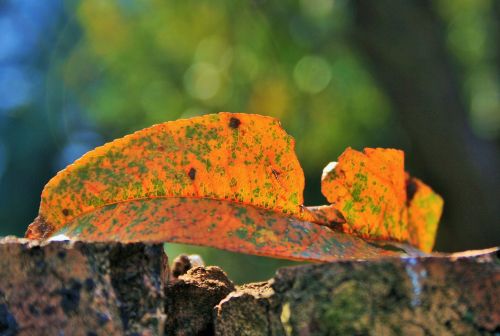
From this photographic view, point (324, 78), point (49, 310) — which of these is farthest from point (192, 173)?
point (324, 78)

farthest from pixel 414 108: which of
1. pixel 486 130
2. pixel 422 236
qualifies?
pixel 422 236

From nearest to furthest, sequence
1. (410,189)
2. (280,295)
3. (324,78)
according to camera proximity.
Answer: (280,295) < (410,189) < (324,78)

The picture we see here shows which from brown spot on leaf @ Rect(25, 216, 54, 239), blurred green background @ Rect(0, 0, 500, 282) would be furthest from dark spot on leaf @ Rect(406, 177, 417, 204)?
blurred green background @ Rect(0, 0, 500, 282)

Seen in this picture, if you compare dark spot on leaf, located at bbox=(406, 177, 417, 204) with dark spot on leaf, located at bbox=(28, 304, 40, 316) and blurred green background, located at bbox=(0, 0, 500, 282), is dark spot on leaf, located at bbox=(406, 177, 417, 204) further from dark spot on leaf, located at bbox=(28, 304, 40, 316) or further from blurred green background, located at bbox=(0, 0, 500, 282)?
blurred green background, located at bbox=(0, 0, 500, 282)

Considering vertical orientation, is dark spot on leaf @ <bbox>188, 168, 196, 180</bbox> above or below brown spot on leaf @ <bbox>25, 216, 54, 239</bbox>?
above

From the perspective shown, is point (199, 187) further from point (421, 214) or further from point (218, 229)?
point (421, 214)

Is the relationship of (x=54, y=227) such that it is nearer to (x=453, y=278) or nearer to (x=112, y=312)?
(x=112, y=312)
